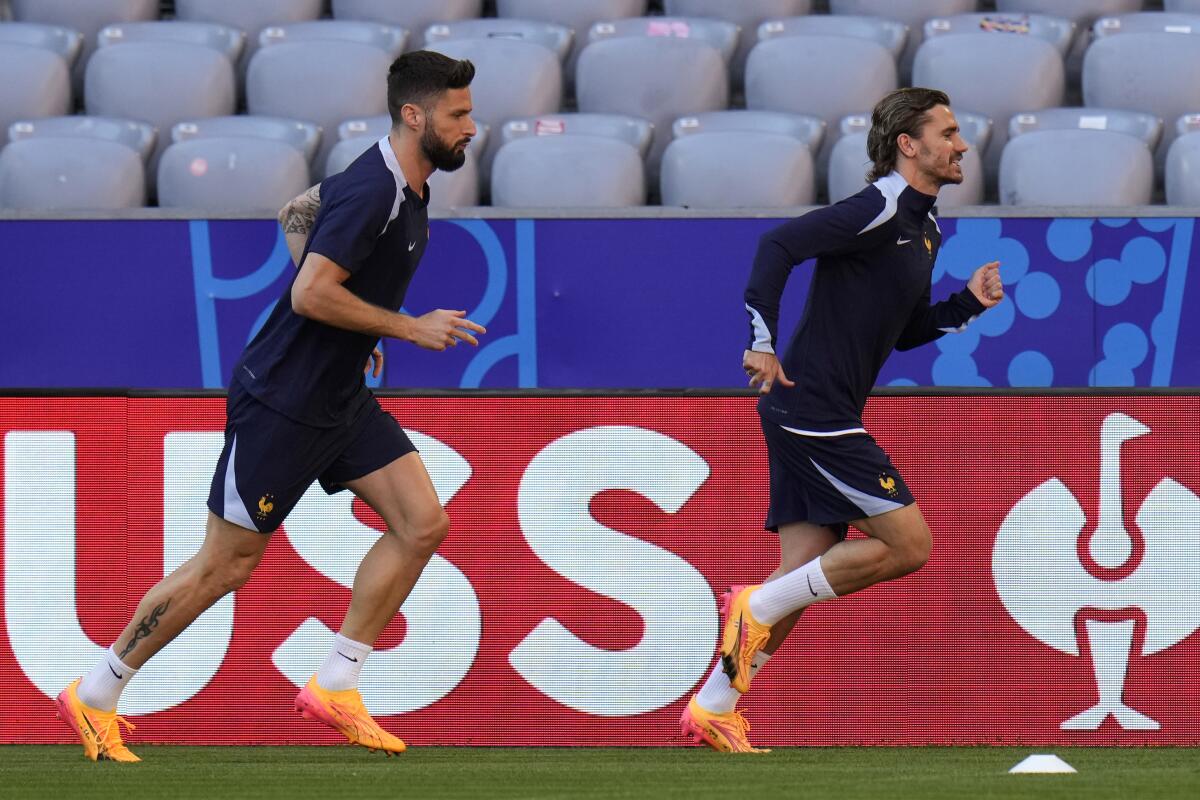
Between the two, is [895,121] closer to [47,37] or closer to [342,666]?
[342,666]

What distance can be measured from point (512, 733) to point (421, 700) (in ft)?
0.96

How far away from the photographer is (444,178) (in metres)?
7.39

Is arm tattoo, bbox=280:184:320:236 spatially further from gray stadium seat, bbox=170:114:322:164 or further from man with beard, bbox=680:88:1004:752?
gray stadium seat, bbox=170:114:322:164

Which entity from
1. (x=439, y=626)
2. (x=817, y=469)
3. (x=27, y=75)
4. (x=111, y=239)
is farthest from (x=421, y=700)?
(x=27, y=75)

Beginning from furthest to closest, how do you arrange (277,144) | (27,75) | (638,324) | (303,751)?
(27,75) < (277,144) < (638,324) < (303,751)

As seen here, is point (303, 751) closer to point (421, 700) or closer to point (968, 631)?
point (421, 700)

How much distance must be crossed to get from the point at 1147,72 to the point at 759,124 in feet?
6.03

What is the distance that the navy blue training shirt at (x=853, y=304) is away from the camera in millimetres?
4680

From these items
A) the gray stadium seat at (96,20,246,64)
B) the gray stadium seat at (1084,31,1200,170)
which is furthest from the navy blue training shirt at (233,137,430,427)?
the gray stadium seat at (1084,31,1200,170)

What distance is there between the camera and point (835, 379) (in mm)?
4754

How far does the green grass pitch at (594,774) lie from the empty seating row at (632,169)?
2.81 meters

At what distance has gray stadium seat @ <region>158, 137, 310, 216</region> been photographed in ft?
24.5

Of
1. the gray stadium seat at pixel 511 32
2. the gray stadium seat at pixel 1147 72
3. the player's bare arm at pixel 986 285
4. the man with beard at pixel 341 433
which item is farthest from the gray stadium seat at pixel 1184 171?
the man with beard at pixel 341 433

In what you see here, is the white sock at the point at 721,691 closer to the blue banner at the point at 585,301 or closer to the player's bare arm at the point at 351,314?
the player's bare arm at the point at 351,314
